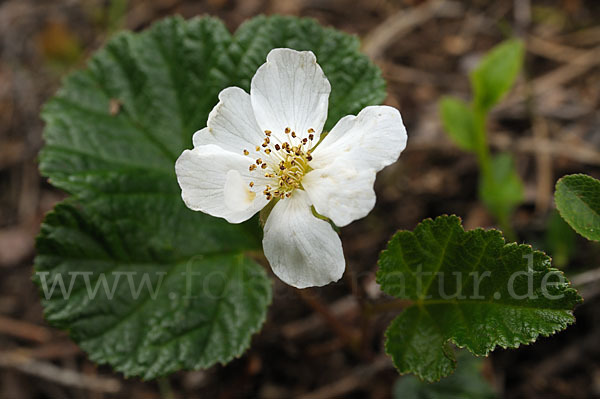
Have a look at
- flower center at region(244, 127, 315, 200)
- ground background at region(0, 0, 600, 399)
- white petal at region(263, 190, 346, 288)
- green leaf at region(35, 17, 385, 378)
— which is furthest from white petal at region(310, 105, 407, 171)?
ground background at region(0, 0, 600, 399)

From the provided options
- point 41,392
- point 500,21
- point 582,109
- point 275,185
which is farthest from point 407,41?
point 41,392

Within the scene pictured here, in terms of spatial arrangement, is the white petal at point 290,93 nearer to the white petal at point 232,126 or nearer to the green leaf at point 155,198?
the white petal at point 232,126

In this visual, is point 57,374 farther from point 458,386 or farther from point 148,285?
point 458,386

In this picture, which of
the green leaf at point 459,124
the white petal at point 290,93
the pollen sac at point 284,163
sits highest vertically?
the white petal at point 290,93

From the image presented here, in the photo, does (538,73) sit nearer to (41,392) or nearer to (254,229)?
(254,229)

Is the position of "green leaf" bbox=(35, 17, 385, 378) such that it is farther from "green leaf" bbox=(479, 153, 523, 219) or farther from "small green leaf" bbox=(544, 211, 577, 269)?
"small green leaf" bbox=(544, 211, 577, 269)

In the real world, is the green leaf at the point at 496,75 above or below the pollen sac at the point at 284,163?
below

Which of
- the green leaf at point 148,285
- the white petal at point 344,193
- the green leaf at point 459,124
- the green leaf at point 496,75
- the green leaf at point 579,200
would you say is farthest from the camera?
the green leaf at point 459,124

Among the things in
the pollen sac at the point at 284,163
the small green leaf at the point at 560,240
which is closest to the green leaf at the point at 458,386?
the small green leaf at the point at 560,240
